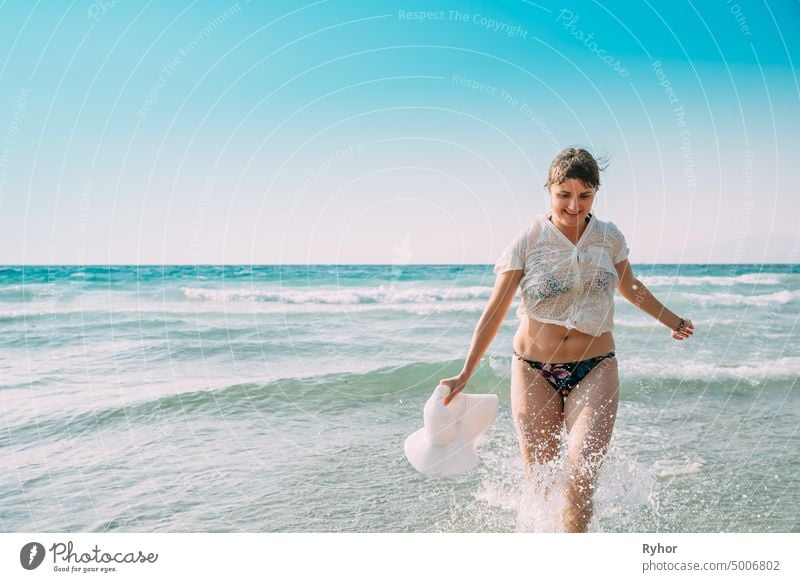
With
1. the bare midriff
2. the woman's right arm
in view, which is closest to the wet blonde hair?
the woman's right arm

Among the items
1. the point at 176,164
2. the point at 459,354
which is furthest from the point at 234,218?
the point at 459,354

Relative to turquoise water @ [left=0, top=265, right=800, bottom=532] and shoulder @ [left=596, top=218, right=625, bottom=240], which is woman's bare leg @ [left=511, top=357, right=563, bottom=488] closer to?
turquoise water @ [left=0, top=265, right=800, bottom=532]

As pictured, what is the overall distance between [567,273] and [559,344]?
378 mm

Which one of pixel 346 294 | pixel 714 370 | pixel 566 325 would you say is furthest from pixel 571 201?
pixel 346 294

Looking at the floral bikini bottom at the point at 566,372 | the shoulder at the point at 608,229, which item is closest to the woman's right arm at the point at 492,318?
the floral bikini bottom at the point at 566,372

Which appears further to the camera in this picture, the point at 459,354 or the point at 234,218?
the point at 459,354

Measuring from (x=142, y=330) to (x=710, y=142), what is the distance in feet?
31.7

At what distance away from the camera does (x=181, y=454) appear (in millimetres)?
5578

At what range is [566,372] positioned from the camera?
3.37m

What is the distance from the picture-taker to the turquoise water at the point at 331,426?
4383mm

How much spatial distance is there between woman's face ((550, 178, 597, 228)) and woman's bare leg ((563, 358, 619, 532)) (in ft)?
2.49

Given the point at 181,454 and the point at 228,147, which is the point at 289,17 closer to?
the point at 228,147

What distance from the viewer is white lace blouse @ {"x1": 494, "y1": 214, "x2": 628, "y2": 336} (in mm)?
3303

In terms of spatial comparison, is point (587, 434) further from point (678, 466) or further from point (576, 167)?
point (678, 466)
